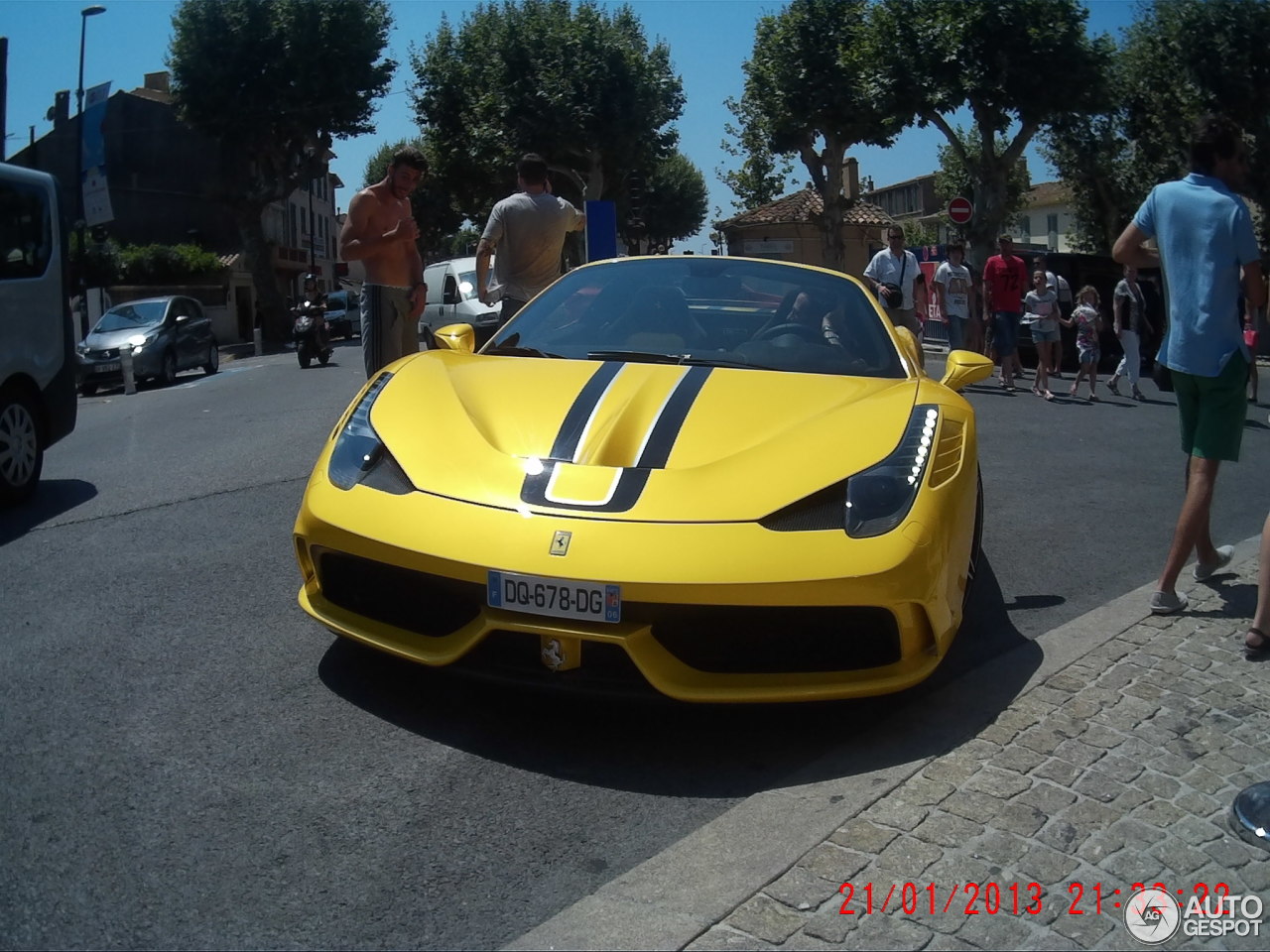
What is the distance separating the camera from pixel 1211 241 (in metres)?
4.47

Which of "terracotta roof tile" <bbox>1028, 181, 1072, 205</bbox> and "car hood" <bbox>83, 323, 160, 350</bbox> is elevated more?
"terracotta roof tile" <bbox>1028, 181, 1072, 205</bbox>

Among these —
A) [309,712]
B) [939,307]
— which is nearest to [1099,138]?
[939,307]

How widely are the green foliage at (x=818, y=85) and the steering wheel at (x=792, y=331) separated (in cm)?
2920

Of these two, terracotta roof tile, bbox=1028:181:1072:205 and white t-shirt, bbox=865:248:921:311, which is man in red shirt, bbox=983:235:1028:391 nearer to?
white t-shirt, bbox=865:248:921:311

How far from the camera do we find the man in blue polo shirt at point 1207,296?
4.44 m

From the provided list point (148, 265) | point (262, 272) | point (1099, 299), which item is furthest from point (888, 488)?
point (148, 265)

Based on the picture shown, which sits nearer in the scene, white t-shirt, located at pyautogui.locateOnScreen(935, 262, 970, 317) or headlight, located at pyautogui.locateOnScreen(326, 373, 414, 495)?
headlight, located at pyautogui.locateOnScreen(326, 373, 414, 495)

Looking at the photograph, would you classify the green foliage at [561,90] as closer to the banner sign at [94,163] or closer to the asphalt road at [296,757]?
the banner sign at [94,163]

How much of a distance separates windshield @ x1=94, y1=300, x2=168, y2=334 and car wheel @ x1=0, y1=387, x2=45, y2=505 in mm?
14800

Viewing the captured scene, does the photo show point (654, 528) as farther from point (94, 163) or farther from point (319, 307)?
point (94, 163)

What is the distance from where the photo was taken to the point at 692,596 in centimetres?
302

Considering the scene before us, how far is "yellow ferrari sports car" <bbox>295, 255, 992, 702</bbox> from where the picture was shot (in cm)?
308

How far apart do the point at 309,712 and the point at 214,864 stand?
86cm
